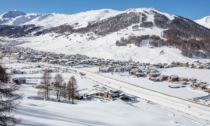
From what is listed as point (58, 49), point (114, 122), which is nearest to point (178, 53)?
point (58, 49)

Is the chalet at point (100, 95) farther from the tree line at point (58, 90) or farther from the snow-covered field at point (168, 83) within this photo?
the snow-covered field at point (168, 83)

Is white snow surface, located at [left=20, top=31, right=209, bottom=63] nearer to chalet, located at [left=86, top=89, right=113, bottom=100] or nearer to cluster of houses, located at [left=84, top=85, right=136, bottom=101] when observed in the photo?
cluster of houses, located at [left=84, top=85, right=136, bottom=101]

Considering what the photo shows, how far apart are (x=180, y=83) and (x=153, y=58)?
5943 cm

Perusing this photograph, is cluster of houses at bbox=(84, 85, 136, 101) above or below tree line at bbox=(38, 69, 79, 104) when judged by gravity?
below

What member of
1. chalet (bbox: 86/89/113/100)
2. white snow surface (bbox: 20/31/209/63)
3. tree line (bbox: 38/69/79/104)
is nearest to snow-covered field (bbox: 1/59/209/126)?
tree line (bbox: 38/69/79/104)

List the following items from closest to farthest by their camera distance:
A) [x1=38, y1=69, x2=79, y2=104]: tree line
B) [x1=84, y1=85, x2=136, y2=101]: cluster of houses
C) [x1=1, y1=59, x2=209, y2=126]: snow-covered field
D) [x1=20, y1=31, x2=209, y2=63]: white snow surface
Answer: [x1=1, y1=59, x2=209, y2=126]: snow-covered field
[x1=38, y1=69, x2=79, y2=104]: tree line
[x1=84, y1=85, x2=136, y2=101]: cluster of houses
[x1=20, y1=31, x2=209, y2=63]: white snow surface

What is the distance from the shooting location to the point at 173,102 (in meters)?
56.5

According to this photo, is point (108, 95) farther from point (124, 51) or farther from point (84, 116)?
point (124, 51)

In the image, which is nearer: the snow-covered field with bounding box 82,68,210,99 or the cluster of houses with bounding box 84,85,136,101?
the cluster of houses with bounding box 84,85,136,101

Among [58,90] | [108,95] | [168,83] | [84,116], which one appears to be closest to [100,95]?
[108,95]

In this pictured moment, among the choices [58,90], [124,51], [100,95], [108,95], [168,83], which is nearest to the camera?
[58,90]

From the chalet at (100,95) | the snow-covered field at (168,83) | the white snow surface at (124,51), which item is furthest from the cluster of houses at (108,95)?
the white snow surface at (124,51)

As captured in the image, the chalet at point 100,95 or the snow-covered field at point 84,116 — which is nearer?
the snow-covered field at point 84,116

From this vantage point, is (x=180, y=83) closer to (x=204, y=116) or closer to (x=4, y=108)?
(x=204, y=116)
